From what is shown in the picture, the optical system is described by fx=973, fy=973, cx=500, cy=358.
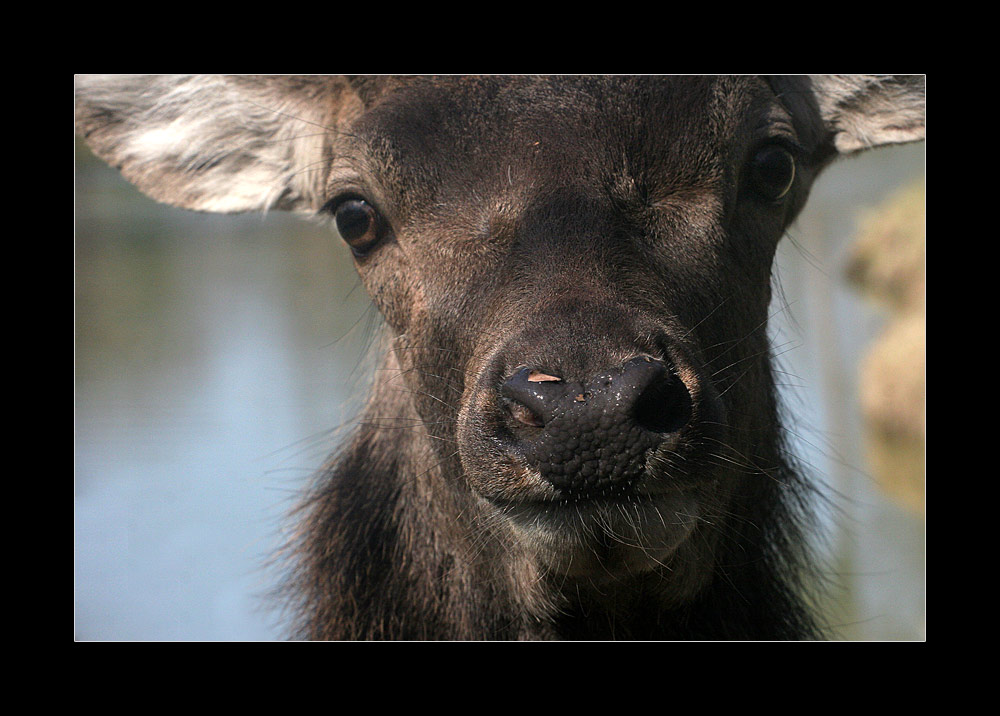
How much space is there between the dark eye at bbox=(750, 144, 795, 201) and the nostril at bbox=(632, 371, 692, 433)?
3.53 feet

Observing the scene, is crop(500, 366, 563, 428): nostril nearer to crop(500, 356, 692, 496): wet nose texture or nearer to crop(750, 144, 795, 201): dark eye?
crop(500, 356, 692, 496): wet nose texture

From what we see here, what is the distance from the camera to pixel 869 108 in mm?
3818

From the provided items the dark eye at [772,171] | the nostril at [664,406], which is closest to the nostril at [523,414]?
the nostril at [664,406]

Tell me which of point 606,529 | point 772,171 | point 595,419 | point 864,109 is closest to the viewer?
point 595,419

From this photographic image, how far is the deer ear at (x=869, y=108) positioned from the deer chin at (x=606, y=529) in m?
1.82

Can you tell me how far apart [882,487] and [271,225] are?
744 cm

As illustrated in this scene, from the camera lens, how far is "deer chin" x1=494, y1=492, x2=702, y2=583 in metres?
2.56

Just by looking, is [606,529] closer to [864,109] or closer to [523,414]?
[523,414]

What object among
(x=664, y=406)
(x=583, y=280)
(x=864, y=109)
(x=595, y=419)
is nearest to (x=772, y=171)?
(x=864, y=109)

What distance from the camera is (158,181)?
3.97m

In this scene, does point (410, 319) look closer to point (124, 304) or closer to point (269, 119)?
point (269, 119)

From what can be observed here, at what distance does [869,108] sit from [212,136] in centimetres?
260

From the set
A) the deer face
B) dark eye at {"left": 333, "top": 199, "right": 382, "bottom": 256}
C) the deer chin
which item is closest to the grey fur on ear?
the deer face

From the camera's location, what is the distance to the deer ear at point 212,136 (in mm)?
3740
